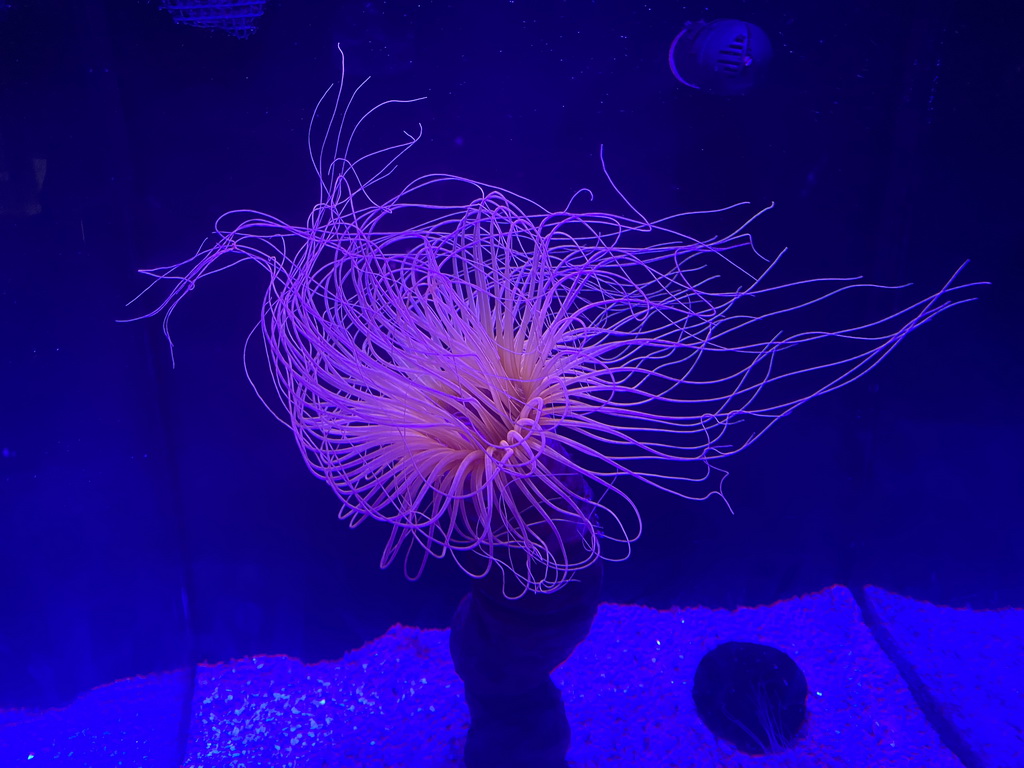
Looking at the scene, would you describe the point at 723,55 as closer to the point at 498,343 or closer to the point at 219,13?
the point at 498,343

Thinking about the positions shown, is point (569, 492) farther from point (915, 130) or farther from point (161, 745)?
point (915, 130)

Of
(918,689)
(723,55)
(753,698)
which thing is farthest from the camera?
(918,689)

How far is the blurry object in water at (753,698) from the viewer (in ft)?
8.68

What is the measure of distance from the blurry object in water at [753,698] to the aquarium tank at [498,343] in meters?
0.02

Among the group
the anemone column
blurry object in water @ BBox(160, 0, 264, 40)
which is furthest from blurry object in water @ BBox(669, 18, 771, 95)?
the anemone column

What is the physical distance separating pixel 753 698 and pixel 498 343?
1.84 metres

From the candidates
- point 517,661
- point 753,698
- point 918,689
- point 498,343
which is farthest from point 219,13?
point 918,689

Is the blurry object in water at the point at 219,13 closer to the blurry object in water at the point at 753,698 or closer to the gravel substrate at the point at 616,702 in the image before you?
the gravel substrate at the point at 616,702

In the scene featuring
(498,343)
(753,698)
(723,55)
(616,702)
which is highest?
(723,55)

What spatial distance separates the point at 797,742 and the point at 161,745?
262 centimetres

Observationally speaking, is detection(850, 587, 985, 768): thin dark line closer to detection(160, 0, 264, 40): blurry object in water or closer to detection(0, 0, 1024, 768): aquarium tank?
detection(0, 0, 1024, 768): aquarium tank

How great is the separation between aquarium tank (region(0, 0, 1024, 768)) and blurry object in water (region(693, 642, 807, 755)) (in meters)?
0.02

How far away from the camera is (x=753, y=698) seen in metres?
2.69

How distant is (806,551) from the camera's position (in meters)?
3.46
